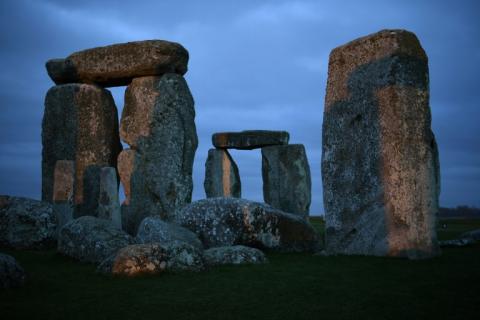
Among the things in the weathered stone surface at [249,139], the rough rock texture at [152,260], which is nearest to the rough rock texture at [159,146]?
the weathered stone surface at [249,139]

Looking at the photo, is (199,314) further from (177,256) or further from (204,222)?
(204,222)

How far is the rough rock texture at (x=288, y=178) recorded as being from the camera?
1623cm

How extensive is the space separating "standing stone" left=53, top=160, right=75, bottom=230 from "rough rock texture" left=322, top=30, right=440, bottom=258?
18.3 ft

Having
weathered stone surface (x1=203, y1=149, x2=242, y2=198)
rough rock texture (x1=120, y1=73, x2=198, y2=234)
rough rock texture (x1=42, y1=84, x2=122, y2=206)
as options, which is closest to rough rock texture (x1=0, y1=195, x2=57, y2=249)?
rough rock texture (x1=120, y1=73, x2=198, y2=234)

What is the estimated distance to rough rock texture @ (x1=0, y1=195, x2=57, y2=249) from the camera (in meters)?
8.76

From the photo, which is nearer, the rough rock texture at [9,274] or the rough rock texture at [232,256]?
the rough rock texture at [9,274]

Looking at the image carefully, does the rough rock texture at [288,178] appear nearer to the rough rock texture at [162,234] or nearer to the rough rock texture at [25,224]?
the rough rock texture at [25,224]

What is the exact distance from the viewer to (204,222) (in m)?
7.87

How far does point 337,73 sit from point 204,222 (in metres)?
2.98

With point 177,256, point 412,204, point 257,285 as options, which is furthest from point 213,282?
point 412,204

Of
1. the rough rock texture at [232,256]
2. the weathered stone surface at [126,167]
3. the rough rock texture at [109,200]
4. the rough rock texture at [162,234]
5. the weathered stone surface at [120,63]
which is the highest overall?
the weathered stone surface at [120,63]

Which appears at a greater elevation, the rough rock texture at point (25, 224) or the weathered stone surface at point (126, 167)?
the weathered stone surface at point (126, 167)

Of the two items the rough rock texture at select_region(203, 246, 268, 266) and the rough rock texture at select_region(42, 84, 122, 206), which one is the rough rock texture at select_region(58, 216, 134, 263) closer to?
the rough rock texture at select_region(203, 246, 268, 266)

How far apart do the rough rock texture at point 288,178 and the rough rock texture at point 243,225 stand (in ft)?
26.0
